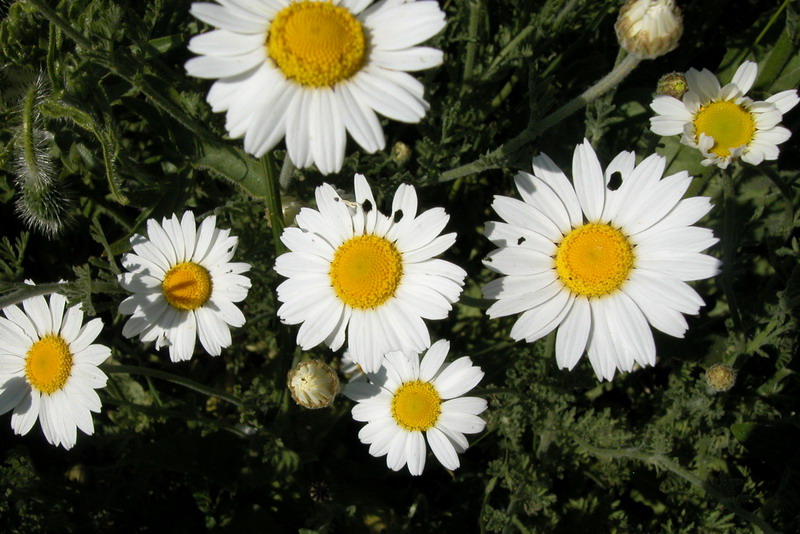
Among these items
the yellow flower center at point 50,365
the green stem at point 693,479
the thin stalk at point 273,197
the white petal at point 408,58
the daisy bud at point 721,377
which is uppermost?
the thin stalk at point 273,197

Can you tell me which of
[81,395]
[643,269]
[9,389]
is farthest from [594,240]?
[9,389]

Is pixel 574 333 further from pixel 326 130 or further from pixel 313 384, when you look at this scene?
pixel 326 130

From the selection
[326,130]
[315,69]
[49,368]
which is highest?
[315,69]

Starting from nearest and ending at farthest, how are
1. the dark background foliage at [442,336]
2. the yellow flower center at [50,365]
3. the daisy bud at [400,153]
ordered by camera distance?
the yellow flower center at [50,365] < the dark background foliage at [442,336] < the daisy bud at [400,153]

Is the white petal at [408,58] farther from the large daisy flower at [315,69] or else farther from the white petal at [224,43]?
the white petal at [224,43]

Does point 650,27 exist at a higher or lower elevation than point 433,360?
higher

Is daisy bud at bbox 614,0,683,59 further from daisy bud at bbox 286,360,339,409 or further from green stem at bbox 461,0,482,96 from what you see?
daisy bud at bbox 286,360,339,409

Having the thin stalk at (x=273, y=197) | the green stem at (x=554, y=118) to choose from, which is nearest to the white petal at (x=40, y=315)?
the thin stalk at (x=273, y=197)

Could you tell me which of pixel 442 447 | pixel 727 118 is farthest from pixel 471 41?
pixel 442 447

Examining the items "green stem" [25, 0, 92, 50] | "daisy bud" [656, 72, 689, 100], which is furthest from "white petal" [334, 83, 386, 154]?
"daisy bud" [656, 72, 689, 100]
